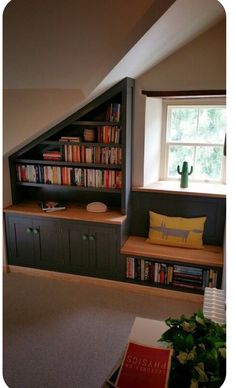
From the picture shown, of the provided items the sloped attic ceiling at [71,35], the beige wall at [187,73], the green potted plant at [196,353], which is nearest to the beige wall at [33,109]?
the sloped attic ceiling at [71,35]

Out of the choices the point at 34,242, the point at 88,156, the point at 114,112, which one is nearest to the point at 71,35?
the point at 114,112

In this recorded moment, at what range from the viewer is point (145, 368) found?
1.11 meters

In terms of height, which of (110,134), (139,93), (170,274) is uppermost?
(139,93)

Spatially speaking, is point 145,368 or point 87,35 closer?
point 145,368

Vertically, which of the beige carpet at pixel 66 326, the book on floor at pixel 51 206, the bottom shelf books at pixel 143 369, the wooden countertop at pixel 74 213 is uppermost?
the book on floor at pixel 51 206

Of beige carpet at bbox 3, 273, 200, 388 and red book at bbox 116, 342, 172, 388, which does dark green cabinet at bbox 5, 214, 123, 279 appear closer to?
beige carpet at bbox 3, 273, 200, 388

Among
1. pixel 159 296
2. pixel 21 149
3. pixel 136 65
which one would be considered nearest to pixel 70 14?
pixel 136 65

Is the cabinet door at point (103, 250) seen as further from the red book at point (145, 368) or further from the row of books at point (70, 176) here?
the red book at point (145, 368)

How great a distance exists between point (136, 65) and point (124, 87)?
10.8 inches

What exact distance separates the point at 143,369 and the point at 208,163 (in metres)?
2.52

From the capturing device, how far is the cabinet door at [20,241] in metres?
3.11

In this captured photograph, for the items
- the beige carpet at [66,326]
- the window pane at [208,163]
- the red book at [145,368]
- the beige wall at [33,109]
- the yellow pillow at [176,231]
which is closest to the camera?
the red book at [145,368]

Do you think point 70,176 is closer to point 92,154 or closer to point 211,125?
point 92,154

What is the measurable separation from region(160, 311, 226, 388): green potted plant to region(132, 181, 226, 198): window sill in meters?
1.83
